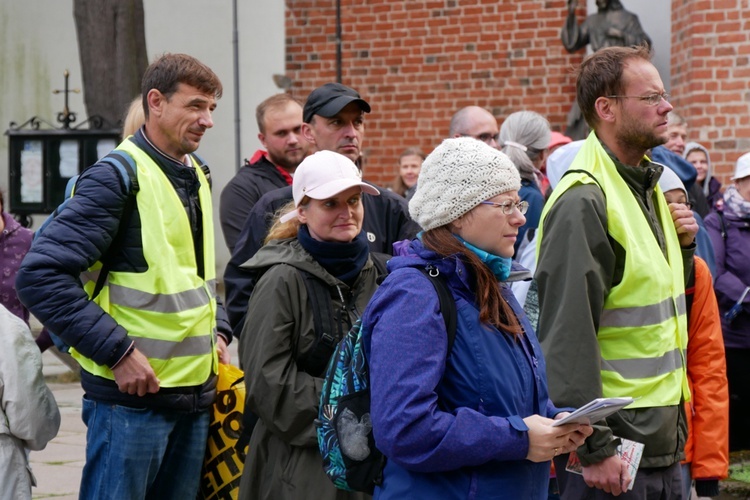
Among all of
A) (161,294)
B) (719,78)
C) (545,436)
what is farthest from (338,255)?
(719,78)

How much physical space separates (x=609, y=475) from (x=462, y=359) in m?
0.93

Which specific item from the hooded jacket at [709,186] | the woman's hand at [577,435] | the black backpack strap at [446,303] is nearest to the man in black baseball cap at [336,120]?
the black backpack strap at [446,303]

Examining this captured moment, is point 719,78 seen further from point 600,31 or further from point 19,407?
point 19,407

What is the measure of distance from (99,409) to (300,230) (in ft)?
3.10

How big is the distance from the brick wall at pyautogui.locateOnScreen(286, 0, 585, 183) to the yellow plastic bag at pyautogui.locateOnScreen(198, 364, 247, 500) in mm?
8576

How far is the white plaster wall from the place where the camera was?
1422cm

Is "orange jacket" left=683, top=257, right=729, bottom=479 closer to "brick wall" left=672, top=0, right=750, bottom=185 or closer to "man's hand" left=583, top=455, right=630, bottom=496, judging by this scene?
"man's hand" left=583, top=455, right=630, bottom=496

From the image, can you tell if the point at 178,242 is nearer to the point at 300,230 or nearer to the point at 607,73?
the point at 300,230

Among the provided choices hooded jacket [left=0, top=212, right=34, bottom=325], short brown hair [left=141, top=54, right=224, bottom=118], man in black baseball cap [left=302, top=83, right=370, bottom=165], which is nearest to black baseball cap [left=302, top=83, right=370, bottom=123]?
man in black baseball cap [left=302, top=83, right=370, bottom=165]

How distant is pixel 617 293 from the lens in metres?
3.61

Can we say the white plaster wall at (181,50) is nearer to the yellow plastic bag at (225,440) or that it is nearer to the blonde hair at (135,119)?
the blonde hair at (135,119)

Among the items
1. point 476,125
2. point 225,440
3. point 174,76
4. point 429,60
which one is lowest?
point 225,440

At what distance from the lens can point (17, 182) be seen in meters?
13.1

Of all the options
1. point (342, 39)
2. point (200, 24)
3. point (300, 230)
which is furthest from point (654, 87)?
point (200, 24)
